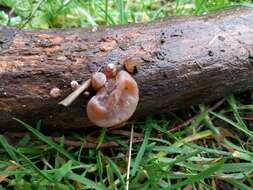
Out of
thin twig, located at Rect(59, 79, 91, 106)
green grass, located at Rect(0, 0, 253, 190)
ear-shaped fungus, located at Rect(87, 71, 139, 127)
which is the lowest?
green grass, located at Rect(0, 0, 253, 190)

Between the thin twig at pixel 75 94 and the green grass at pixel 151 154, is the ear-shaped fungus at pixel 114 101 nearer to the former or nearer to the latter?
the thin twig at pixel 75 94

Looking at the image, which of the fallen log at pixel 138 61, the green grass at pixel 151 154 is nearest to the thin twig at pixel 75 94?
the fallen log at pixel 138 61

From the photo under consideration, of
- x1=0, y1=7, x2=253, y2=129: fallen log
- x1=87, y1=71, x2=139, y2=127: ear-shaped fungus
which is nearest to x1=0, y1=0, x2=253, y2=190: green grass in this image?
x1=0, y1=7, x2=253, y2=129: fallen log

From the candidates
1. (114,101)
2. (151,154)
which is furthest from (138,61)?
(151,154)

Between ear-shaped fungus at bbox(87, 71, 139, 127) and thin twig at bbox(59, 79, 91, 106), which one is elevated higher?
thin twig at bbox(59, 79, 91, 106)

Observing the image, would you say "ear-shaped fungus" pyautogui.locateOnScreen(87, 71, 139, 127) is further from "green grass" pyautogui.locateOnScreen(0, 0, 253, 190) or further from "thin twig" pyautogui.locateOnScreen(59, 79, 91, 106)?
"green grass" pyautogui.locateOnScreen(0, 0, 253, 190)

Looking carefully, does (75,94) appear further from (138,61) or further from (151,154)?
(151,154)

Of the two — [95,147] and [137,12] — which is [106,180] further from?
[137,12]
